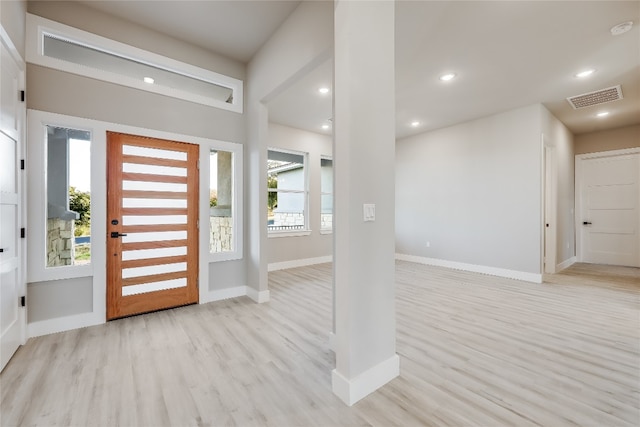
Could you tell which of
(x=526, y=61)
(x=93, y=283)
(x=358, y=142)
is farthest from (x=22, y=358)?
(x=526, y=61)

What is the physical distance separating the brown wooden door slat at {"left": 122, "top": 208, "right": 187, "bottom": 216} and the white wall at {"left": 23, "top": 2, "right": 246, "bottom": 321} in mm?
825

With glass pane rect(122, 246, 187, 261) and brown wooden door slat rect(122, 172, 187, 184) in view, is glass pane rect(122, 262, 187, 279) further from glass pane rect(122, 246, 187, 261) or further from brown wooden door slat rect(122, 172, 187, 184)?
brown wooden door slat rect(122, 172, 187, 184)

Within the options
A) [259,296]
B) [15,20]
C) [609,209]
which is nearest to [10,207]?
[15,20]

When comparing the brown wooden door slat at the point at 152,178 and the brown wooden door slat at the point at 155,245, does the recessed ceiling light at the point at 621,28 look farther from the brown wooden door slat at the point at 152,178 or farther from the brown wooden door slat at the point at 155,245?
the brown wooden door slat at the point at 155,245

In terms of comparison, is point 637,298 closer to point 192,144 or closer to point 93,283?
point 192,144

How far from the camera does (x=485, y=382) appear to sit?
1942mm

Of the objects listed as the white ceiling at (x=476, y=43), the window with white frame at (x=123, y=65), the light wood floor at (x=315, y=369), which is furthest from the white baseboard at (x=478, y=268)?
the window with white frame at (x=123, y=65)

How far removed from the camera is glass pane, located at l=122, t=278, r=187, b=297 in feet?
10.4

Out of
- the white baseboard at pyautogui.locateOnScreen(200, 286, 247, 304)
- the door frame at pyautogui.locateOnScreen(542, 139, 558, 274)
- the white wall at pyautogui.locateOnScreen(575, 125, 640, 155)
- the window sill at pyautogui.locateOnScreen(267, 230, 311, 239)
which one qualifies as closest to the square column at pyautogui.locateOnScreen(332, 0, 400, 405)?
the white baseboard at pyautogui.locateOnScreen(200, 286, 247, 304)

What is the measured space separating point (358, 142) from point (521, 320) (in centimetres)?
286

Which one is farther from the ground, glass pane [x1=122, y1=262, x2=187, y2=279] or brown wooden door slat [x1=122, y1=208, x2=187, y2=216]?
brown wooden door slat [x1=122, y1=208, x2=187, y2=216]

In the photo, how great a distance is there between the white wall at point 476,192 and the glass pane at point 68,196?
6061 millimetres

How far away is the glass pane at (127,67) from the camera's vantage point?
2.89m

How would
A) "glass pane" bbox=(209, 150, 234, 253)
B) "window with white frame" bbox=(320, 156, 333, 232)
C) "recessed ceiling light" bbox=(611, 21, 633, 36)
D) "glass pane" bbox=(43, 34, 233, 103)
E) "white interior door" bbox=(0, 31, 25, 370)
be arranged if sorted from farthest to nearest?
"window with white frame" bbox=(320, 156, 333, 232), "glass pane" bbox=(209, 150, 234, 253), "glass pane" bbox=(43, 34, 233, 103), "recessed ceiling light" bbox=(611, 21, 633, 36), "white interior door" bbox=(0, 31, 25, 370)
